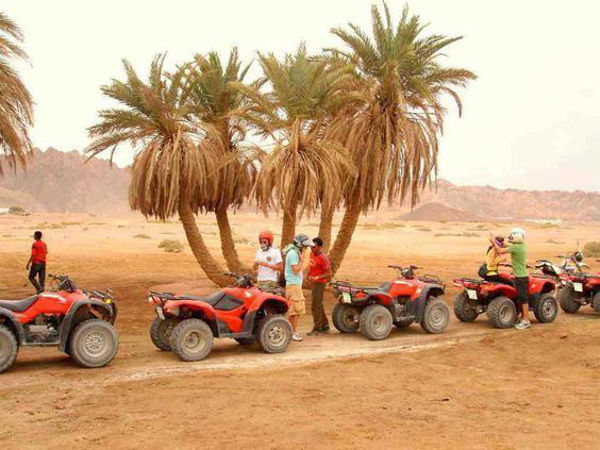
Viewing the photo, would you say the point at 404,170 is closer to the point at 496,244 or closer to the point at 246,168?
the point at 246,168

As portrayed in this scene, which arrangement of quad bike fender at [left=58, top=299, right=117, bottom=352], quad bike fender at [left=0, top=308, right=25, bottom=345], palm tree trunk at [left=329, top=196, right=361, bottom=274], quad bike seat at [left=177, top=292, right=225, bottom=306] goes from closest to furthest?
quad bike fender at [left=0, top=308, right=25, bottom=345] < quad bike fender at [left=58, top=299, right=117, bottom=352] < quad bike seat at [left=177, top=292, right=225, bottom=306] < palm tree trunk at [left=329, top=196, right=361, bottom=274]

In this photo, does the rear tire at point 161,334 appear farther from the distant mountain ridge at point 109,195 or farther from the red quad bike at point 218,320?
the distant mountain ridge at point 109,195

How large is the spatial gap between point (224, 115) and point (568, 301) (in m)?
9.20

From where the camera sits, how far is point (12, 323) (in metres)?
8.43

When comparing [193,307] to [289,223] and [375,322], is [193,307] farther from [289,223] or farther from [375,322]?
[289,223]

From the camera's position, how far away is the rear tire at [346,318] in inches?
461

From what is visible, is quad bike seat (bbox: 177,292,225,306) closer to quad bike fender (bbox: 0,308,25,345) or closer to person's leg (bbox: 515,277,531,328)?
quad bike fender (bbox: 0,308,25,345)

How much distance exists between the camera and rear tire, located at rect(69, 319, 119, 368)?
866cm

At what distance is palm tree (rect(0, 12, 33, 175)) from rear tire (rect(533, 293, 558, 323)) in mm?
11599

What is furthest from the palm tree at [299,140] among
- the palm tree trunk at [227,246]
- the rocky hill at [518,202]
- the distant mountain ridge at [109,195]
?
the rocky hill at [518,202]

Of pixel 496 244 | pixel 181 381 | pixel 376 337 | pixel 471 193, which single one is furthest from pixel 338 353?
pixel 471 193

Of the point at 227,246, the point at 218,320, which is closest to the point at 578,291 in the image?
the point at 218,320

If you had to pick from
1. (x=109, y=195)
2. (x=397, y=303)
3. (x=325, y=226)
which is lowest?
(x=397, y=303)

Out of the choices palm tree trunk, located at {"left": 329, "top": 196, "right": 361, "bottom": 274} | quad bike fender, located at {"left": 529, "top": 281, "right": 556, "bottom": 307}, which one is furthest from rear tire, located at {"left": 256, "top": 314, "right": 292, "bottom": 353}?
palm tree trunk, located at {"left": 329, "top": 196, "right": 361, "bottom": 274}
